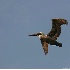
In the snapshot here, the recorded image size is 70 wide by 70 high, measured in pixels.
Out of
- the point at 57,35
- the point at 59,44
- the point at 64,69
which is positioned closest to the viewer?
the point at 64,69

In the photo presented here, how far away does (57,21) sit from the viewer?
50000 millimetres

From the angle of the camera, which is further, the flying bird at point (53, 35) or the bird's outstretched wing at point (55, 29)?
the bird's outstretched wing at point (55, 29)

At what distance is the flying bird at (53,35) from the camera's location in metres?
48.4

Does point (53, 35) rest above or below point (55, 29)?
below

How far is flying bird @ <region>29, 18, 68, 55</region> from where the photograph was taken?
159ft

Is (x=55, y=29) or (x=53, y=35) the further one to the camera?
(x=55, y=29)

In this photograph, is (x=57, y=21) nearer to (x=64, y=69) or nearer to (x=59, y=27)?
(x=59, y=27)

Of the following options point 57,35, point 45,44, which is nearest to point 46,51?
point 45,44

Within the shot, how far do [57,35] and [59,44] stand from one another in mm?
3600

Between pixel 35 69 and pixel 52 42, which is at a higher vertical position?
pixel 52 42

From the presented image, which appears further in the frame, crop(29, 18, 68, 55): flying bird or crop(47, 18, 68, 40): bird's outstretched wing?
crop(47, 18, 68, 40): bird's outstretched wing

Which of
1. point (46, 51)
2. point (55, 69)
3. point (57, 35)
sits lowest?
point (55, 69)

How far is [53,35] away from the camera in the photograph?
50625mm

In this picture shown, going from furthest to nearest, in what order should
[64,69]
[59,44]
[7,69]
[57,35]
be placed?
1. [57,35]
2. [59,44]
3. [7,69]
4. [64,69]
